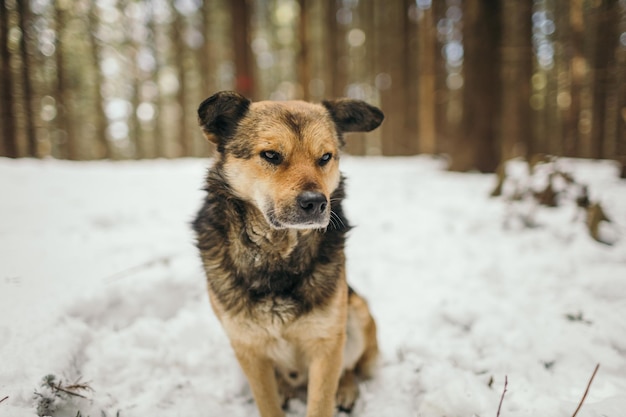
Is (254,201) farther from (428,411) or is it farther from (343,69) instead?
(343,69)

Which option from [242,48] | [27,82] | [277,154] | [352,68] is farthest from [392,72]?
[277,154]

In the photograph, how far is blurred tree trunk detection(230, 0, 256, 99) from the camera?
938 centimetres

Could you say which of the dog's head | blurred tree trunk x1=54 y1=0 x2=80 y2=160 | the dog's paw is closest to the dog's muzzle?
the dog's head

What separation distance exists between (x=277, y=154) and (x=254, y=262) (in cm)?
72

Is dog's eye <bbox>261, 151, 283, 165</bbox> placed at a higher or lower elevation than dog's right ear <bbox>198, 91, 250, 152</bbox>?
lower

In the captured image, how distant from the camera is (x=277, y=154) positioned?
7.55 feet

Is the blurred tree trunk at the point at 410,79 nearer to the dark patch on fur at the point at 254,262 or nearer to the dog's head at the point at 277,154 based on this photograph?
the dog's head at the point at 277,154

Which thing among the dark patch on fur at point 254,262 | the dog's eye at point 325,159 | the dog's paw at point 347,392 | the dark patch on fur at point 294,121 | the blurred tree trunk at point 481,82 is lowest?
the dog's paw at point 347,392

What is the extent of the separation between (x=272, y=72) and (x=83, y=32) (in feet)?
41.5

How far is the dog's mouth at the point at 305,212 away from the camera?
2.04m

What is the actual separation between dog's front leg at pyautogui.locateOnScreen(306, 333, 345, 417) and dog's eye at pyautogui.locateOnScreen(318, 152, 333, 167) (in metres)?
1.14

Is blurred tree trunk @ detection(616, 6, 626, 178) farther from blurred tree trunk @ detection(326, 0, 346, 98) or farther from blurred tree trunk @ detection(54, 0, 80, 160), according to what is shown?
blurred tree trunk @ detection(54, 0, 80, 160)

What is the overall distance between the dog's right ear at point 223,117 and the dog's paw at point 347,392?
1.95 m

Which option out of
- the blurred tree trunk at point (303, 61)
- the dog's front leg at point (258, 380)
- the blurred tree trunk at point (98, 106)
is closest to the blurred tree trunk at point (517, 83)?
the blurred tree trunk at point (303, 61)
